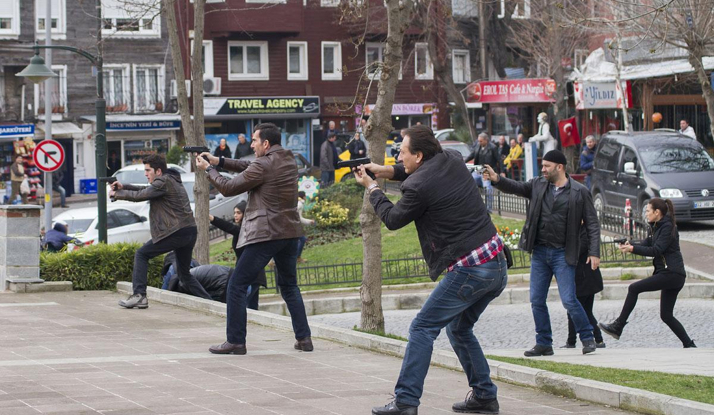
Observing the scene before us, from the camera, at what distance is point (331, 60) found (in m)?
48.9

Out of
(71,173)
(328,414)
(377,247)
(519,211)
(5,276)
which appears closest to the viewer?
(328,414)

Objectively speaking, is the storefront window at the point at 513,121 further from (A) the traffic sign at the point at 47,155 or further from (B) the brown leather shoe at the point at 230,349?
(B) the brown leather shoe at the point at 230,349

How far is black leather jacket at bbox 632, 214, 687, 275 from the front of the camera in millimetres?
11203

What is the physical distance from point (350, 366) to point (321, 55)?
132 feet

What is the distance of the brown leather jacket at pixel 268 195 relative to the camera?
9.04 metres

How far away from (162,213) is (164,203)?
11cm

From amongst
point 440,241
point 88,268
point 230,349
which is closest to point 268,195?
point 230,349

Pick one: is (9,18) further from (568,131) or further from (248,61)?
(568,131)

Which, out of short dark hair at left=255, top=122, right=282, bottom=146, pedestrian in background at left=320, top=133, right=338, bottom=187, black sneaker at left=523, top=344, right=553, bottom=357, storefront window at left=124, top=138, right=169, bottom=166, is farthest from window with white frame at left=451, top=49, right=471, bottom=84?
short dark hair at left=255, top=122, right=282, bottom=146

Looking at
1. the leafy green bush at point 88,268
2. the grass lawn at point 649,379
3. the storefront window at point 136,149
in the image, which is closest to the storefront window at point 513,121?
the storefront window at point 136,149

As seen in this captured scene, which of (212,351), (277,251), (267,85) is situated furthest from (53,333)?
(267,85)

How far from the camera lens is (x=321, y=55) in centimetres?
4850

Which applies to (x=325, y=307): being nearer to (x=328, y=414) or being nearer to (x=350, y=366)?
(x=350, y=366)

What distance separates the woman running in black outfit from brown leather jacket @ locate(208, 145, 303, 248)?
3.74m
